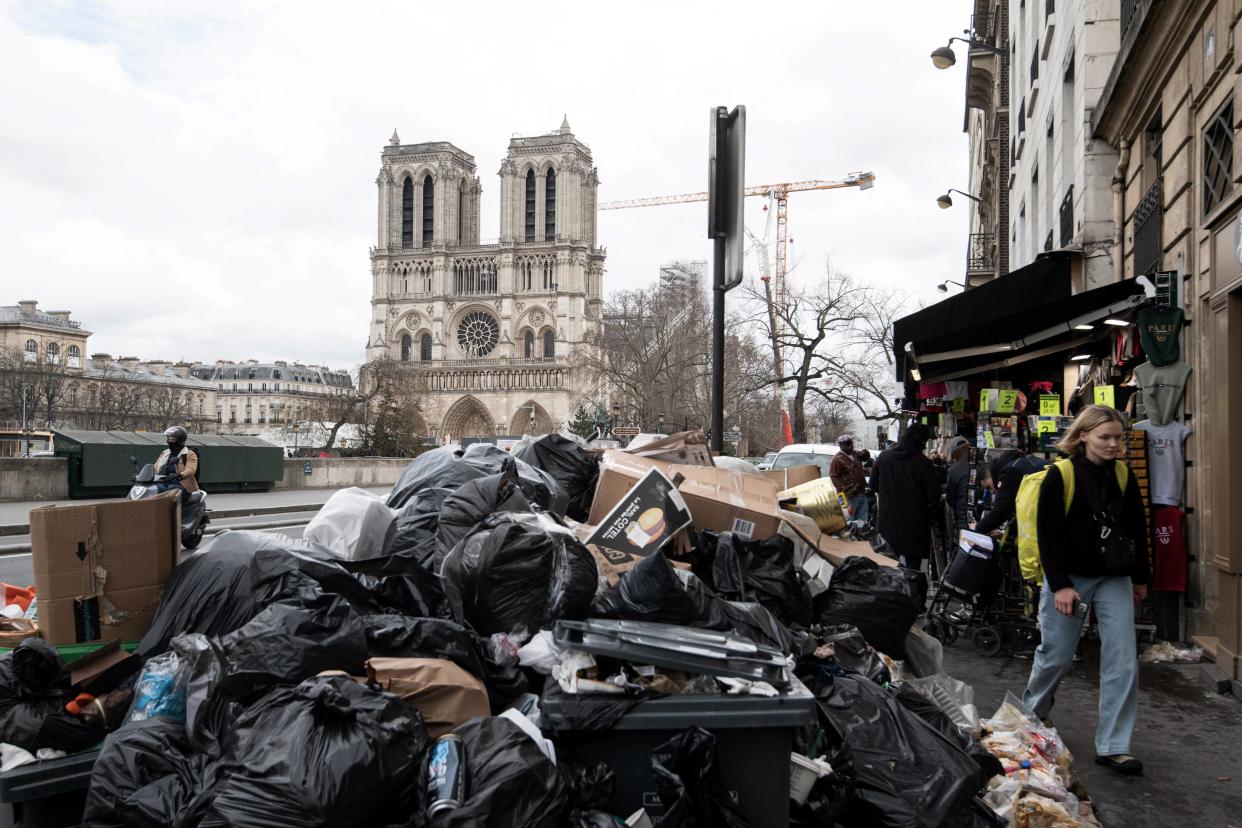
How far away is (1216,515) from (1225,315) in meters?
1.28

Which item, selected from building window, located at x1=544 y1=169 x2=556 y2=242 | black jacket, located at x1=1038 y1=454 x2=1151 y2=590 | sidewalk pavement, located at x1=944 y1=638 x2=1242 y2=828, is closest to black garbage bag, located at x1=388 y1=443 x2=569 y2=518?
black jacket, located at x1=1038 y1=454 x2=1151 y2=590

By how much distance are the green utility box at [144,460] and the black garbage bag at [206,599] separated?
18.4 metres

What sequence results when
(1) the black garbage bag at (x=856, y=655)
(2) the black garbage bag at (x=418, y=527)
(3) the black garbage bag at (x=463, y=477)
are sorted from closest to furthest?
1. (1) the black garbage bag at (x=856, y=655)
2. (2) the black garbage bag at (x=418, y=527)
3. (3) the black garbage bag at (x=463, y=477)

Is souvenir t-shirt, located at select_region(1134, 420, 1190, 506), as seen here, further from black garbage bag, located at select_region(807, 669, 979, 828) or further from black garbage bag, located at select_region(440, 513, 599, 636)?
black garbage bag, located at select_region(440, 513, 599, 636)

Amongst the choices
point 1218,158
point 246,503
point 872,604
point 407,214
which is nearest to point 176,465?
point 872,604

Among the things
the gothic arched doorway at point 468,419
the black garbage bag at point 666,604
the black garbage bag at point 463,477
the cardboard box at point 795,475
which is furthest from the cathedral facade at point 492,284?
the black garbage bag at point 666,604

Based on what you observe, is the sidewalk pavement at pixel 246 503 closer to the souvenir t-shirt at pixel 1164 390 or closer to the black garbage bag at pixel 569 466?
the black garbage bag at pixel 569 466

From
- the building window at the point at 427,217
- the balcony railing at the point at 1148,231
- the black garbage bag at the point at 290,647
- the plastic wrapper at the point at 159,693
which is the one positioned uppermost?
the building window at the point at 427,217

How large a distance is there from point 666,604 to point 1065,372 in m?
9.63

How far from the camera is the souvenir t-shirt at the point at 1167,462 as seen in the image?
22.9 feet

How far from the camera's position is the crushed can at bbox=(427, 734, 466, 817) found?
106 inches

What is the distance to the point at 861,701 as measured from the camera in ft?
12.4

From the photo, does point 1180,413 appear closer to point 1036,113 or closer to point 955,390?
point 955,390

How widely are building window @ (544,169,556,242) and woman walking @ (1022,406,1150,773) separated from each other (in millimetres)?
90262
